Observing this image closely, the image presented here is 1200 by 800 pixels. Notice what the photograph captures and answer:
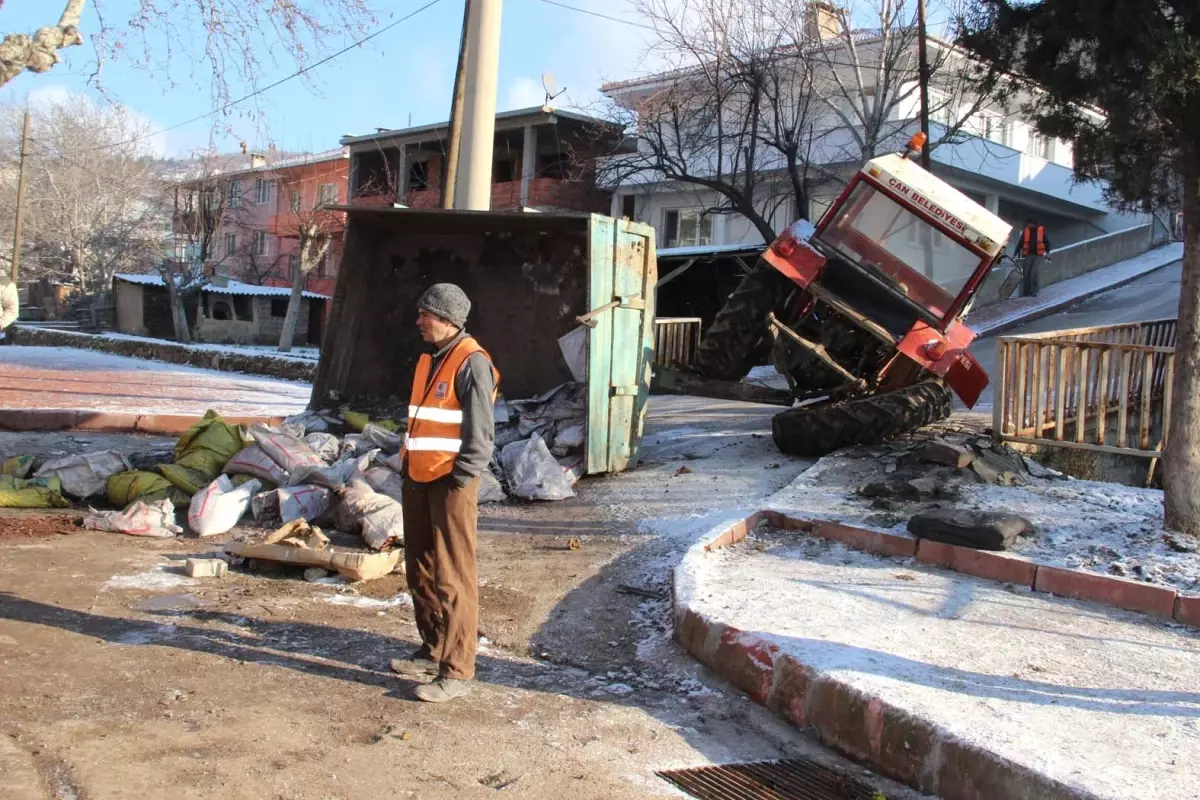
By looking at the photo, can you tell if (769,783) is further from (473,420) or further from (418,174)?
(418,174)

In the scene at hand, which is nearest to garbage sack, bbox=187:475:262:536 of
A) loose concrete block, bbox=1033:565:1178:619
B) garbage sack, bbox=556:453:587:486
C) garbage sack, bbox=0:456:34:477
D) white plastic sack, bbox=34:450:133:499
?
white plastic sack, bbox=34:450:133:499

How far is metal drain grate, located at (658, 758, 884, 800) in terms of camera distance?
3.03 meters

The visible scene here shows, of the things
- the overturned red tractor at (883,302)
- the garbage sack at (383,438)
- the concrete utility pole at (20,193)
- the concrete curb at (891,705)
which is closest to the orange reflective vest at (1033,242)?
the overturned red tractor at (883,302)

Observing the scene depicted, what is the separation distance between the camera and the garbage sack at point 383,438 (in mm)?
7219

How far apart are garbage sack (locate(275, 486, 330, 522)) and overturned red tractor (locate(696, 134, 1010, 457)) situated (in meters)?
3.78

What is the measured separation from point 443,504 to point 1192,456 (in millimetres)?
4106

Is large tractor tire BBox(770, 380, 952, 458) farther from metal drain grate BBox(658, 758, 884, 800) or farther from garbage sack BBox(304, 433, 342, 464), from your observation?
metal drain grate BBox(658, 758, 884, 800)

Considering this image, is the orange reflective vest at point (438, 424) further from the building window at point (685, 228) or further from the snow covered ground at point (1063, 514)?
the building window at point (685, 228)

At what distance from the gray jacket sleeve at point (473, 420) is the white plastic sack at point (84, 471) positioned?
415cm

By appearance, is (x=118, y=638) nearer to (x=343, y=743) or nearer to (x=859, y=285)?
(x=343, y=743)

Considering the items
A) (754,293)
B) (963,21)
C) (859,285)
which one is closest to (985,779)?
(963,21)

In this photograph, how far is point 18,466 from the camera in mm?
6918

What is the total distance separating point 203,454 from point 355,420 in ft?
5.63

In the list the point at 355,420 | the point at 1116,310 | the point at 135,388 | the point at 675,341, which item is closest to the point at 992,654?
the point at 355,420
